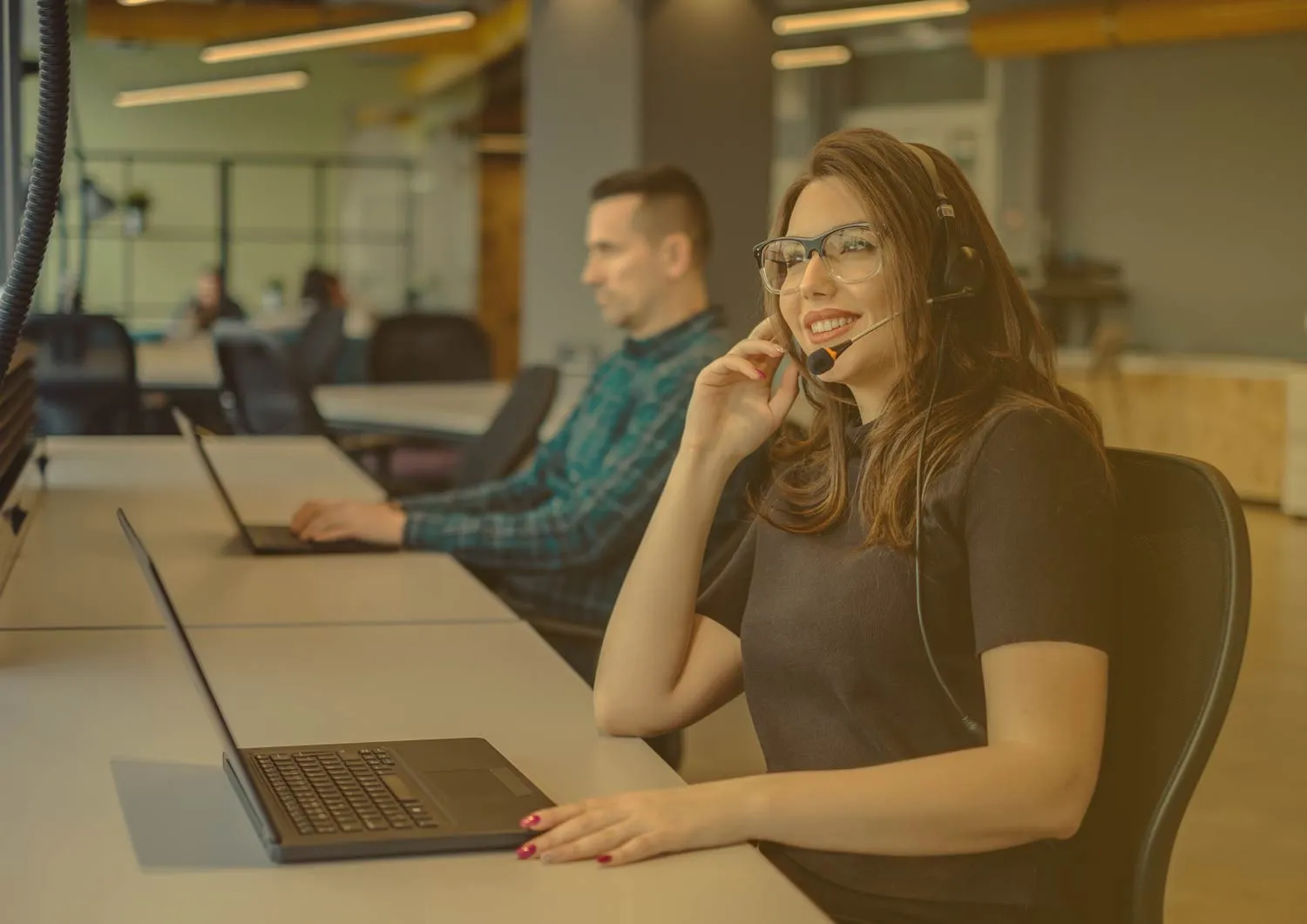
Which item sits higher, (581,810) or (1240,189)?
(1240,189)

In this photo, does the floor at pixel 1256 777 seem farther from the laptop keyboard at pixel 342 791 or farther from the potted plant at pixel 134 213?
the potted plant at pixel 134 213

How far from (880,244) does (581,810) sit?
645mm

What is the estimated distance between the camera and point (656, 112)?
6.30 m

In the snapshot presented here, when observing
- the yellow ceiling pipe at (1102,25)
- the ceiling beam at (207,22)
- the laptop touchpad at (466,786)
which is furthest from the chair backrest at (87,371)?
the ceiling beam at (207,22)

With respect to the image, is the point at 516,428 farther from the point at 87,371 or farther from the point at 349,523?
the point at 87,371

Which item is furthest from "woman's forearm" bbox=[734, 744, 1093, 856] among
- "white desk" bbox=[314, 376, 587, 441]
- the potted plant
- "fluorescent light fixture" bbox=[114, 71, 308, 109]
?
the potted plant

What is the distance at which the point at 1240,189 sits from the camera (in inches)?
230

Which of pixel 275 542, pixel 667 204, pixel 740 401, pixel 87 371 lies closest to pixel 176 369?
pixel 87 371

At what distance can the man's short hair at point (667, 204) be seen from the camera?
125 inches

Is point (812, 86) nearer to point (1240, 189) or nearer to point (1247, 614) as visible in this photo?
point (1240, 189)

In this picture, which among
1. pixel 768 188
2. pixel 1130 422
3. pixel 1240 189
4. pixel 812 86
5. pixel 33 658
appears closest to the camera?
pixel 33 658

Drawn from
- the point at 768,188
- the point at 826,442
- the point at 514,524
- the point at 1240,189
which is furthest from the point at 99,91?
the point at 826,442

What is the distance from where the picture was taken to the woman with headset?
4.33ft

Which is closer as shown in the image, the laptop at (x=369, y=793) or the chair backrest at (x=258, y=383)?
the laptop at (x=369, y=793)
